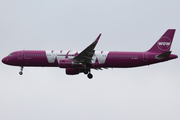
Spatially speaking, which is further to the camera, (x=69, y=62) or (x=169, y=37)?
(x=169, y=37)

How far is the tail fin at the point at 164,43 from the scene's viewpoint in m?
58.8

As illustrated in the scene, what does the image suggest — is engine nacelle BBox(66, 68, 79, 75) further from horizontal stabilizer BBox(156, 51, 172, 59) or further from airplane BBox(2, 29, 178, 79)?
horizontal stabilizer BBox(156, 51, 172, 59)

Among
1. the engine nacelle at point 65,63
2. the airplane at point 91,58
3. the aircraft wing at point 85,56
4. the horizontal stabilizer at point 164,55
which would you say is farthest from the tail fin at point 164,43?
the engine nacelle at point 65,63

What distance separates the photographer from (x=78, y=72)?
59344 mm

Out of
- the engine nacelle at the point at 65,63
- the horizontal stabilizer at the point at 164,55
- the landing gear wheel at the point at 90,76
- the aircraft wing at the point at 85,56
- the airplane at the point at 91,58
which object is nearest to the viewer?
the aircraft wing at the point at 85,56

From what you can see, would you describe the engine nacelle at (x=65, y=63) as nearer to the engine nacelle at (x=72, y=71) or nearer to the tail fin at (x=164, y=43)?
the engine nacelle at (x=72, y=71)

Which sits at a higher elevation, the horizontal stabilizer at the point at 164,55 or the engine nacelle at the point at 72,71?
the horizontal stabilizer at the point at 164,55

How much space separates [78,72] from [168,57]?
50.5ft

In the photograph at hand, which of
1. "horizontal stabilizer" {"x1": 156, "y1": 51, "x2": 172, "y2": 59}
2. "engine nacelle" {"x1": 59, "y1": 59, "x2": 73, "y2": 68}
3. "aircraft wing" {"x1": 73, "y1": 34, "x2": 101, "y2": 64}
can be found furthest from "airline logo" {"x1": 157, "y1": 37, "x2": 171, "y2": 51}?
"engine nacelle" {"x1": 59, "y1": 59, "x2": 73, "y2": 68}

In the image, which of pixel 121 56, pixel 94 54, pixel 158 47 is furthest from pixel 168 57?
pixel 94 54

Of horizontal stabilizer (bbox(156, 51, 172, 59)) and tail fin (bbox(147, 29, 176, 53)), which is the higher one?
tail fin (bbox(147, 29, 176, 53))

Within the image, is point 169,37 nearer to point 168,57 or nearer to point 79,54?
point 168,57

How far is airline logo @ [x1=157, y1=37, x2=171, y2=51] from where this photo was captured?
58812 mm

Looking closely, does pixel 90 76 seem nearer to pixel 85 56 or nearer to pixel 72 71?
pixel 72 71
